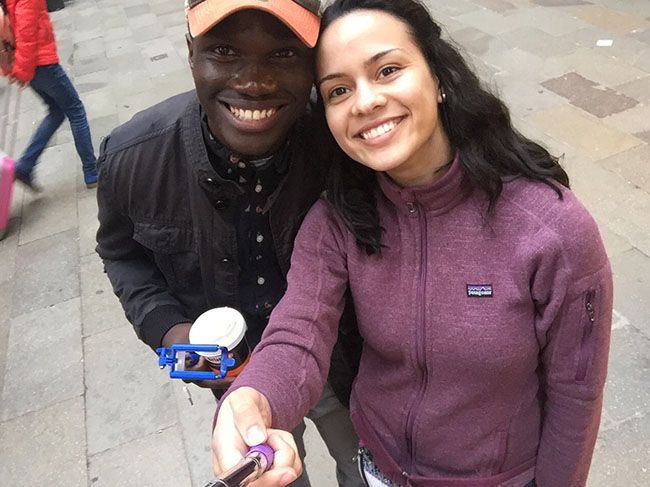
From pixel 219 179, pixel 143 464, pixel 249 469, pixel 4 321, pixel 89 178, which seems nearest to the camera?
pixel 249 469


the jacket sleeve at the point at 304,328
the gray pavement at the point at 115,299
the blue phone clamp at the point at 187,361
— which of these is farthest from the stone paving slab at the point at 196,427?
the jacket sleeve at the point at 304,328

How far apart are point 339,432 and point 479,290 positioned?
1.02 meters

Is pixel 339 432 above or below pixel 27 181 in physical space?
above

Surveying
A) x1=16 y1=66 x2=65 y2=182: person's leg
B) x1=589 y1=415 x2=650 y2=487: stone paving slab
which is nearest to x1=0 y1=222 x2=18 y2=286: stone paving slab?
x1=16 y1=66 x2=65 y2=182: person's leg

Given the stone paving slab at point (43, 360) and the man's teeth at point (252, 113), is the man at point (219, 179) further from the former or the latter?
the stone paving slab at point (43, 360)

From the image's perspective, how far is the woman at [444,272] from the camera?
1.26 meters

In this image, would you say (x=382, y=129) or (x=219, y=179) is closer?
(x=382, y=129)

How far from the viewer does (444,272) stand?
1.33 meters

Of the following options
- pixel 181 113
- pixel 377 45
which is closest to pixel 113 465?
pixel 181 113

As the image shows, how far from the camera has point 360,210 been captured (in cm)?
140

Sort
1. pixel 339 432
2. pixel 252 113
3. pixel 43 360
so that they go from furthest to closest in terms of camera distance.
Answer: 1. pixel 43 360
2. pixel 339 432
3. pixel 252 113

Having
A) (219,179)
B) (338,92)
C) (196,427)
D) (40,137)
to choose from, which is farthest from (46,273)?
(338,92)

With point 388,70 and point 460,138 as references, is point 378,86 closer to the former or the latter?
point 388,70

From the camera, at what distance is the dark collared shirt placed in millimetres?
1520
